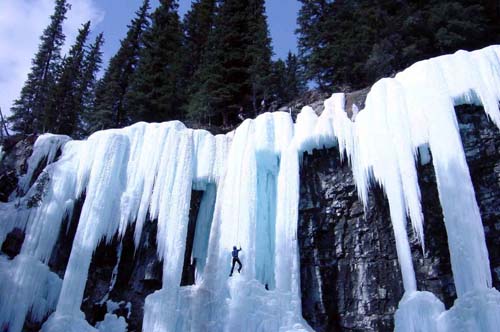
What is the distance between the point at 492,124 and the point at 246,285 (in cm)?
665

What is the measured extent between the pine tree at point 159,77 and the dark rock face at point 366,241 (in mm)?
9955

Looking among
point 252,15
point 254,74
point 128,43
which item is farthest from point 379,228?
point 128,43

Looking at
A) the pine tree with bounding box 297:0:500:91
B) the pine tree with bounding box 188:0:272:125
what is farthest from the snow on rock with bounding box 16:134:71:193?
the pine tree with bounding box 297:0:500:91

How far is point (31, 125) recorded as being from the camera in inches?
912

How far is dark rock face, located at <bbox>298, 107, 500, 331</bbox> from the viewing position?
30.5ft

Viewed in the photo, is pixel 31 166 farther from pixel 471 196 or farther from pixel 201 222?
pixel 471 196

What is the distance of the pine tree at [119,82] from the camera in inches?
770

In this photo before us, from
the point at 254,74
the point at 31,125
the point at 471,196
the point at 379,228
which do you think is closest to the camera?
the point at 471,196

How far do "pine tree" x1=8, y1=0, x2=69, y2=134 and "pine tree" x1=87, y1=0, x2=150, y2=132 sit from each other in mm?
3660

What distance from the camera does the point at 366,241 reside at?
33.6ft

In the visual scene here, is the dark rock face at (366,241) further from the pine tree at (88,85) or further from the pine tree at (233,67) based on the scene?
the pine tree at (88,85)

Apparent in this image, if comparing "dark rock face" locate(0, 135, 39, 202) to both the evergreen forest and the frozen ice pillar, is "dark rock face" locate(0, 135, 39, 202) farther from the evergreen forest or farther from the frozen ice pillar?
the frozen ice pillar

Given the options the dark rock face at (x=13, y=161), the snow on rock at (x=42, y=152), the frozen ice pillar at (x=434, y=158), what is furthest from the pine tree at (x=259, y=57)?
the dark rock face at (x=13, y=161)

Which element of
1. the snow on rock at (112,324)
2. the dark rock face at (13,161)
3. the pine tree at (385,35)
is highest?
the pine tree at (385,35)
